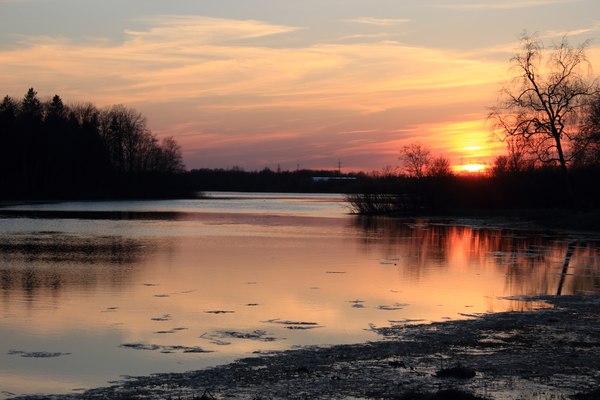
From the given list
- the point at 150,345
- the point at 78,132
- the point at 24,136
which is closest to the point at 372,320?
the point at 150,345

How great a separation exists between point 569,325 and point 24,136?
8450 cm

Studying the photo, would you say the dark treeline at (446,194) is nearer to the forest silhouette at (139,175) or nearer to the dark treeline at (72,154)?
the forest silhouette at (139,175)

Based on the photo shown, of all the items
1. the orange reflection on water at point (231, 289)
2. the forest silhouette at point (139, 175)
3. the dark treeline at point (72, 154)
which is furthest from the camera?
the dark treeline at point (72, 154)

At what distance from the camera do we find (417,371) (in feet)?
33.0

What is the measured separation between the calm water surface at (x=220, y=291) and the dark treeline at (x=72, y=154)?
197 feet

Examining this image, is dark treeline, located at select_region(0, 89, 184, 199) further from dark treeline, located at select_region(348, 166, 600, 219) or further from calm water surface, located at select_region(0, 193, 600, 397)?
calm water surface, located at select_region(0, 193, 600, 397)

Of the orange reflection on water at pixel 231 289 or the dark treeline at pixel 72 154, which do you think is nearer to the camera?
the orange reflection on water at pixel 231 289

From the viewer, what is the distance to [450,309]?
15.8 meters

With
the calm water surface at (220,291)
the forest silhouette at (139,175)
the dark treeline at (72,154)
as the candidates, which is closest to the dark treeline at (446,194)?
the forest silhouette at (139,175)

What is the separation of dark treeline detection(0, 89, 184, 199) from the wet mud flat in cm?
8434

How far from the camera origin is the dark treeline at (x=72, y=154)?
90.6 meters

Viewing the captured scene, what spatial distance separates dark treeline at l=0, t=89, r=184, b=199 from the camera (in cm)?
9062

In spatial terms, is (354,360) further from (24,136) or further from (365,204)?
(24,136)

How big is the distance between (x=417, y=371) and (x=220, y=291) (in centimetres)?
853
